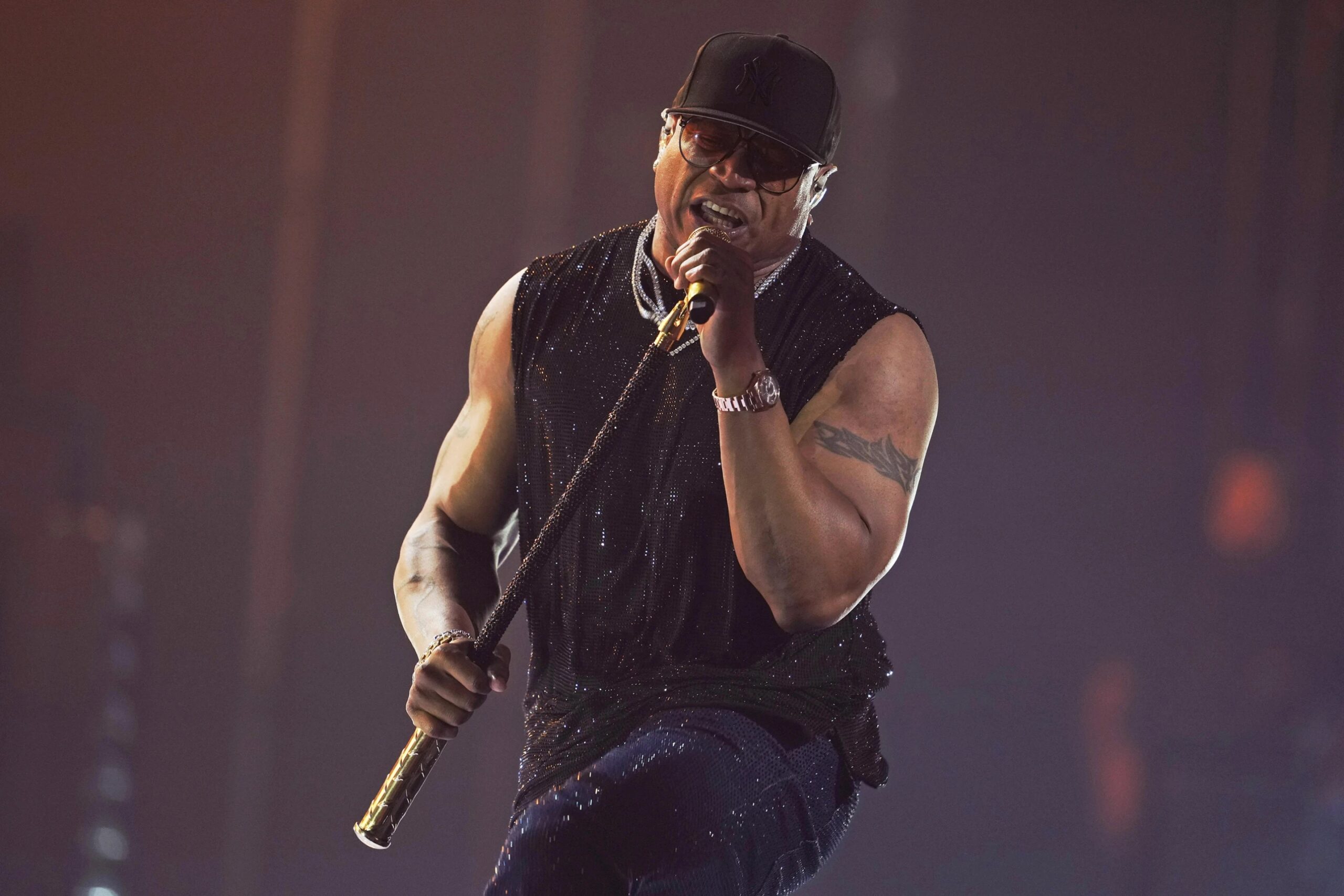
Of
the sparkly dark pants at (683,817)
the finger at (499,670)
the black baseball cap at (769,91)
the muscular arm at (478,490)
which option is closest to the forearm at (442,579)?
the muscular arm at (478,490)

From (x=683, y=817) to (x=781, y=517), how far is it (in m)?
0.32

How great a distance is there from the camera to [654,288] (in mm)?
1859

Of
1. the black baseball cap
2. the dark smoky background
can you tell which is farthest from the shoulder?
the dark smoky background

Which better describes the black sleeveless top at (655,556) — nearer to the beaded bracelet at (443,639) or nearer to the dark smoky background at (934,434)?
the beaded bracelet at (443,639)

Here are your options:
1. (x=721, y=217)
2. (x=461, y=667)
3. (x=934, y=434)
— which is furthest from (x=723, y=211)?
(x=934, y=434)

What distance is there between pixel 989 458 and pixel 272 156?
182 cm

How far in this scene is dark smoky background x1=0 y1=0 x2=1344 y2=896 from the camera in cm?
338

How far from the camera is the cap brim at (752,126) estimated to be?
5.57 feet

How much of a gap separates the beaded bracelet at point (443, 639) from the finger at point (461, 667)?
2 cm

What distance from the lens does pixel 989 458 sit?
3.58m

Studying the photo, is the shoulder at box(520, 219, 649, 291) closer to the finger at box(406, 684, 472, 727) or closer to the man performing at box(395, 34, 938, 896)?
the man performing at box(395, 34, 938, 896)

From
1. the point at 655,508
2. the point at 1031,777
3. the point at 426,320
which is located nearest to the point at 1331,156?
the point at 1031,777

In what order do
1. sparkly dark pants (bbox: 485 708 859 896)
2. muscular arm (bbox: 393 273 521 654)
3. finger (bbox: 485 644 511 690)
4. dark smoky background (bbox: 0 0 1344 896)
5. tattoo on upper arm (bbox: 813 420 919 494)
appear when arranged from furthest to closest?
1. dark smoky background (bbox: 0 0 1344 896)
2. muscular arm (bbox: 393 273 521 654)
3. tattoo on upper arm (bbox: 813 420 919 494)
4. finger (bbox: 485 644 511 690)
5. sparkly dark pants (bbox: 485 708 859 896)

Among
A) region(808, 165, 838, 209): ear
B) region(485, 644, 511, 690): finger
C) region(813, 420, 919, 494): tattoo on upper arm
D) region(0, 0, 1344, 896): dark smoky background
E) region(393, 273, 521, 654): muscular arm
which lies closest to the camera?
region(485, 644, 511, 690): finger
